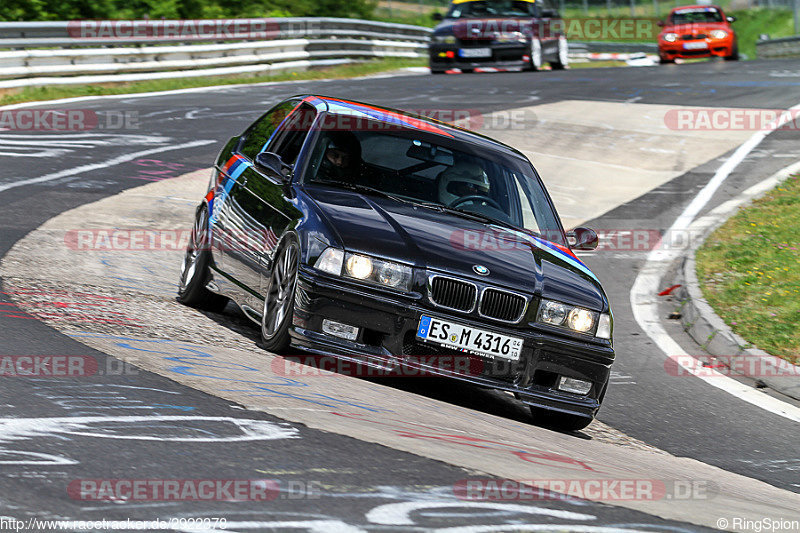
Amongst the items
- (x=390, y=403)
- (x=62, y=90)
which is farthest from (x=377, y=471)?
(x=62, y=90)

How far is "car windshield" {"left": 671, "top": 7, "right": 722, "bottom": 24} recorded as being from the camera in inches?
1433

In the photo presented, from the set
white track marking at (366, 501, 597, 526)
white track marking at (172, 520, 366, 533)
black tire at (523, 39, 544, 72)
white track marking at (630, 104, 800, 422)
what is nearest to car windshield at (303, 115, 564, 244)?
white track marking at (630, 104, 800, 422)

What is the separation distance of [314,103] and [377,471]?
14.0ft

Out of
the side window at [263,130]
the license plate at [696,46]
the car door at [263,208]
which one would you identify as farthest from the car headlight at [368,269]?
the license plate at [696,46]

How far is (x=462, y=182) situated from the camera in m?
7.61

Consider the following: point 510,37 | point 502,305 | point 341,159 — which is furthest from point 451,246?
point 510,37

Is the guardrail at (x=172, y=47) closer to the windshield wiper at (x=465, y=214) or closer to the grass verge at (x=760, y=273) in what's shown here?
the grass verge at (x=760, y=273)

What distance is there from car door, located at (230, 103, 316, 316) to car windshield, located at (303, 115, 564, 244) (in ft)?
0.82

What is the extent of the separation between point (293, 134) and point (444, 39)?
21.8m

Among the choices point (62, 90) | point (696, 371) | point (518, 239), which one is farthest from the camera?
point (62, 90)

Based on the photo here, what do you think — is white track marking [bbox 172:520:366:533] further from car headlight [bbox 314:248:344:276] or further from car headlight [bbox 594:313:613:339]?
car headlight [bbox 594:313:613:339]

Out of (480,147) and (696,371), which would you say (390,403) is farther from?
(696,371)

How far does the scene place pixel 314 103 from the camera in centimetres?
813

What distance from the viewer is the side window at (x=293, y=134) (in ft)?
25.4
